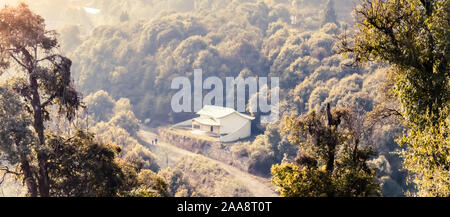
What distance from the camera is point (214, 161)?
41.3 metres

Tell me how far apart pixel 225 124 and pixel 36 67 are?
118 ft

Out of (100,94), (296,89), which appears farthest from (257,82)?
(100,94)

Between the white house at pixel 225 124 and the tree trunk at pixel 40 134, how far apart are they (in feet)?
112

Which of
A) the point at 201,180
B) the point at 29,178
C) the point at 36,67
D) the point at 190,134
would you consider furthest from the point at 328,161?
the point at 190,134

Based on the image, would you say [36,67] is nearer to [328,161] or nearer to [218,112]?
[328,161]

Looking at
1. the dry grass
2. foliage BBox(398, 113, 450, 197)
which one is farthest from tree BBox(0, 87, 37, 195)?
the dry grass

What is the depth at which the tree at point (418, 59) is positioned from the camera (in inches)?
333

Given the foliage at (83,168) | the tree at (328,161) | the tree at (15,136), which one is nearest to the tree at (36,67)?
the tree at (15,136)

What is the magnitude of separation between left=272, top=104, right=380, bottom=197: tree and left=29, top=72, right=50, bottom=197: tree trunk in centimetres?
534

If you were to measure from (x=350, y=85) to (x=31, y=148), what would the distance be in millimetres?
38612

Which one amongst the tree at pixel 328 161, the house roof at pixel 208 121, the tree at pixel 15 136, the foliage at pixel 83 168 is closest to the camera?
the tree at pixel 328 161

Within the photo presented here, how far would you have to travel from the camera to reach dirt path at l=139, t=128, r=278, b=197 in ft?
112

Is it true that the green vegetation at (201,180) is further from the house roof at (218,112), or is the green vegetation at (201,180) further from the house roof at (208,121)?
the house roof at (218,112)
